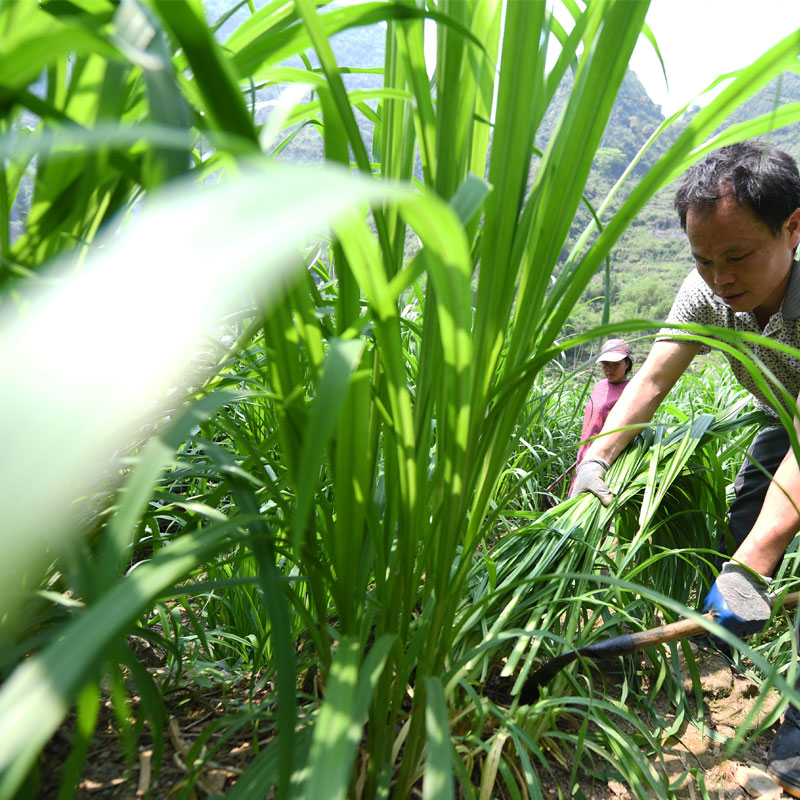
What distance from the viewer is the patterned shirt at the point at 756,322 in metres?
1.63

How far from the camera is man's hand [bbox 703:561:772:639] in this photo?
1187 mm

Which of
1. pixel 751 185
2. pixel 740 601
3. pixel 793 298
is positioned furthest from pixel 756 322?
pixel 740 601

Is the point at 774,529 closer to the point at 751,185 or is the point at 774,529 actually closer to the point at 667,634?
the point at 667,634

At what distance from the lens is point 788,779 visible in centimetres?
114

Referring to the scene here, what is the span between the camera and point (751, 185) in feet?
4.77

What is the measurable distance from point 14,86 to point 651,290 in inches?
1331

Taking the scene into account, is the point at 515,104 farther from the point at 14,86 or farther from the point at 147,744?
the point at 147,744

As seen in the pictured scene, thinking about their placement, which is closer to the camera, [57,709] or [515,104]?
[57,709]

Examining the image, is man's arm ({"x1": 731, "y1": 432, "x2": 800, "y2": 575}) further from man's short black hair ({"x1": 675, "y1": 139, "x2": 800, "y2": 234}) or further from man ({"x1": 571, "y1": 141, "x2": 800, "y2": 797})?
man's short black hair ({"x1": 675, "y1": 139, "x2": 800, "y2": 234})

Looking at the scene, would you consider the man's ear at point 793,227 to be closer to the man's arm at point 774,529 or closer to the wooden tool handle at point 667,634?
the man's arm at point 774,529

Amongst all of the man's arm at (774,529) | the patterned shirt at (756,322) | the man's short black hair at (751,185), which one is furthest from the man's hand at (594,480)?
the man's short black hair at (751,185)

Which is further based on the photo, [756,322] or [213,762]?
[756,322]

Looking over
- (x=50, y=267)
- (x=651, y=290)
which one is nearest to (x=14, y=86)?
(x=50, y=267)

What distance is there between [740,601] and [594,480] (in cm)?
39
